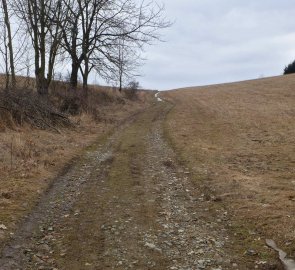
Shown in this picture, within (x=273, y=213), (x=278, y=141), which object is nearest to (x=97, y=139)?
(x=278, y=141)

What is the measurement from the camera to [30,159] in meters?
10.9

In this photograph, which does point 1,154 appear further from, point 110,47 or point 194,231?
point 110,47

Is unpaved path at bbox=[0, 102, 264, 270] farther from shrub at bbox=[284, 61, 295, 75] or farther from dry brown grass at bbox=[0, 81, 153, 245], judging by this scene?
shrub at bbox=[284, 61, 295, 75]

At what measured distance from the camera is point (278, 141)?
15.2 meters

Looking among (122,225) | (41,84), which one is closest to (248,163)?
(122,225)

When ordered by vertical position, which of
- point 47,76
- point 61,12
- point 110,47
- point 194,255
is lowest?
point 194,255

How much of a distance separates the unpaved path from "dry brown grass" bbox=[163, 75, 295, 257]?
52cm

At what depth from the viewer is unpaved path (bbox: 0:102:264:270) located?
5.52m

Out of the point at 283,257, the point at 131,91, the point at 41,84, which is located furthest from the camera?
the point at 131,91

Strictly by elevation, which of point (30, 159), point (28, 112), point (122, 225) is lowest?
point (122, 225)

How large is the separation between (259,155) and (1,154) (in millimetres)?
7376

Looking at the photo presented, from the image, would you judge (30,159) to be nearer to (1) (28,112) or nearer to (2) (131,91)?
(1) (28,112)

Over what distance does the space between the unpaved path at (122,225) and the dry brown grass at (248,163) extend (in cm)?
52

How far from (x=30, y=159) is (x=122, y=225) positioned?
4985mm
